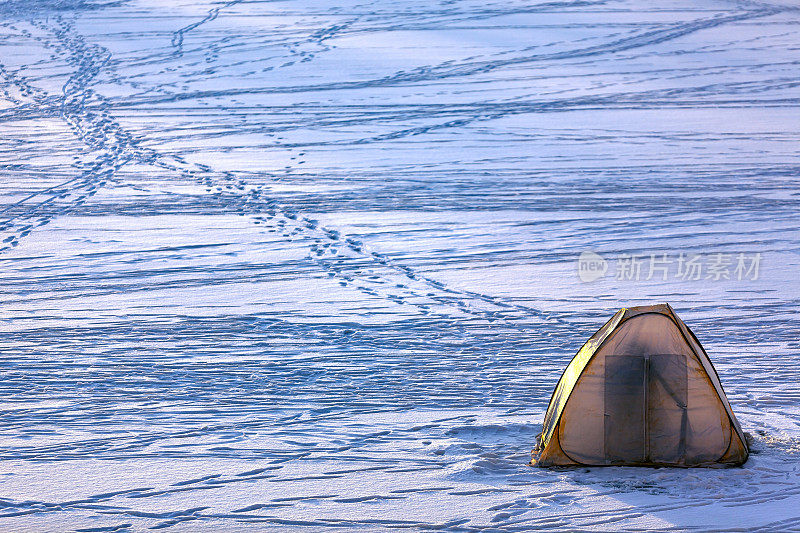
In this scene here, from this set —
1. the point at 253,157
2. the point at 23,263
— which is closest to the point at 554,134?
the point at 253,157

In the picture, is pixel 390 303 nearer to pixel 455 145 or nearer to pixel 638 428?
pixel 638 428

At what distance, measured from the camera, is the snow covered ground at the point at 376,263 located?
3314 mm

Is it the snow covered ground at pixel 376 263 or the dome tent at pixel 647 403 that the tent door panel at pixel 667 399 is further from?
the snow covered ground at pixel 376 263

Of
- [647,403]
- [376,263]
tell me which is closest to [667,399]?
[647,403]

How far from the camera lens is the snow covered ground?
3.31 metres

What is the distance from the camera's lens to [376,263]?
577 cm

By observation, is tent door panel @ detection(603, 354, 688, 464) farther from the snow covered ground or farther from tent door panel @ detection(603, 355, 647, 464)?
the snow covered ground

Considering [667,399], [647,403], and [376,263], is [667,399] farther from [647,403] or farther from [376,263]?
[376,263]

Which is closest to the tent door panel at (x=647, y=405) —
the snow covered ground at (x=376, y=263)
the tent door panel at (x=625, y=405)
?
the tent door panel at (x=625, y=405)

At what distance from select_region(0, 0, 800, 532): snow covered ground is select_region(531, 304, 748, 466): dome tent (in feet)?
0.28

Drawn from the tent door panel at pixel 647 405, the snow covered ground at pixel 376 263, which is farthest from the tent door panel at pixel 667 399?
the snow covered ground at pixel 376 263

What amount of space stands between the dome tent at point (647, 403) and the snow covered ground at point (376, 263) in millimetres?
84

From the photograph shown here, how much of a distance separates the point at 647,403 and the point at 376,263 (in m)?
2.79

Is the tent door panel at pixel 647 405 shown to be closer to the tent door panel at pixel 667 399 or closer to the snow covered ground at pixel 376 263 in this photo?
the tent door panel at pixel 667 399
